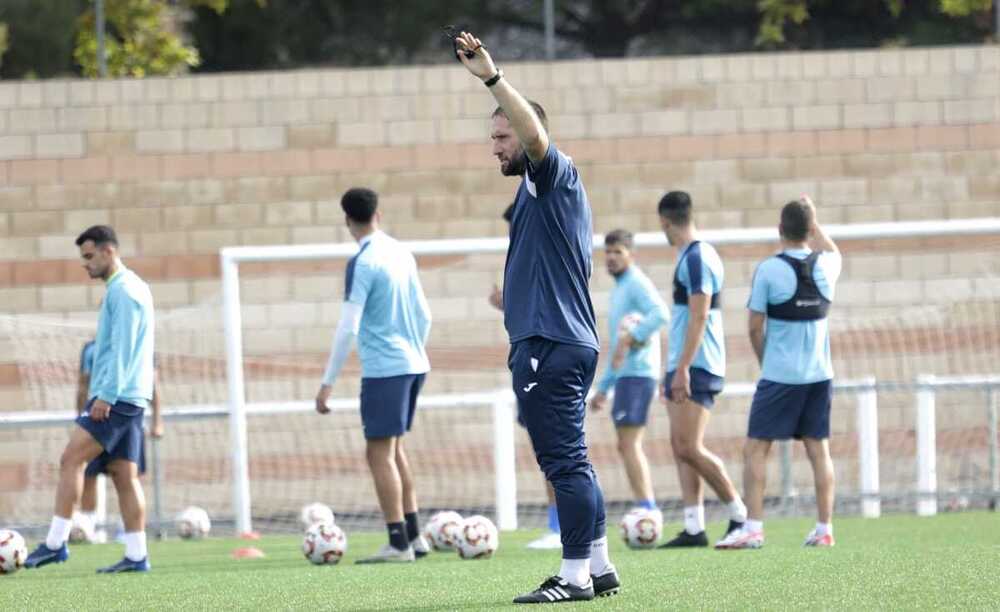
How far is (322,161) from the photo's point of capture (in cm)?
1798

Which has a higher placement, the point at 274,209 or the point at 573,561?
the point at 274,209

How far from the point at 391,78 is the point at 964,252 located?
6157 millimetres

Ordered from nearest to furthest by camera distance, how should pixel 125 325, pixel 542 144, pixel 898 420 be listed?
pixel 542 144, pixel 125 325, pixel 898 420

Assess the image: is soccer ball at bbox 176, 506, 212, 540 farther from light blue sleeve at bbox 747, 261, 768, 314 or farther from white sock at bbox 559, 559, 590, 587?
white sock at bbox 559, 559, 590, 587

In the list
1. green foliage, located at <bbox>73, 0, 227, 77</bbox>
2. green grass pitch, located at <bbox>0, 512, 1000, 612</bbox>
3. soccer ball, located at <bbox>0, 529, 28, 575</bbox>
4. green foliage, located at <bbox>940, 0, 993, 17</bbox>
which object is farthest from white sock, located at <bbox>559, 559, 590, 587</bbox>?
green foliage, located at <bbox>940, 0, 993, 17</bbox>

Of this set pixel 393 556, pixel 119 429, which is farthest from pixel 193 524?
pixel 119 429

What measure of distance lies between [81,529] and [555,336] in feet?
25.0

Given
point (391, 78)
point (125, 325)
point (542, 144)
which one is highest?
point (391, 78)

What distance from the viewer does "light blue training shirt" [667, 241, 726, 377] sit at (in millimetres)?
10555

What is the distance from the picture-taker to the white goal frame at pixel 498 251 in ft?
Answer: 46.1

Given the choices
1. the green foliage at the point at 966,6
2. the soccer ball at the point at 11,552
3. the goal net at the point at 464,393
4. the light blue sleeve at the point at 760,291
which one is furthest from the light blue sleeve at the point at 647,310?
the green foliage at the point at 966,6

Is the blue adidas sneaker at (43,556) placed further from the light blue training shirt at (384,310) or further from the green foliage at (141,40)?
the green foliage at (141,40)

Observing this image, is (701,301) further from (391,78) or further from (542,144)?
(391,78)

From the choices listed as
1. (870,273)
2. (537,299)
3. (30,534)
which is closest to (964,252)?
(870,273)
